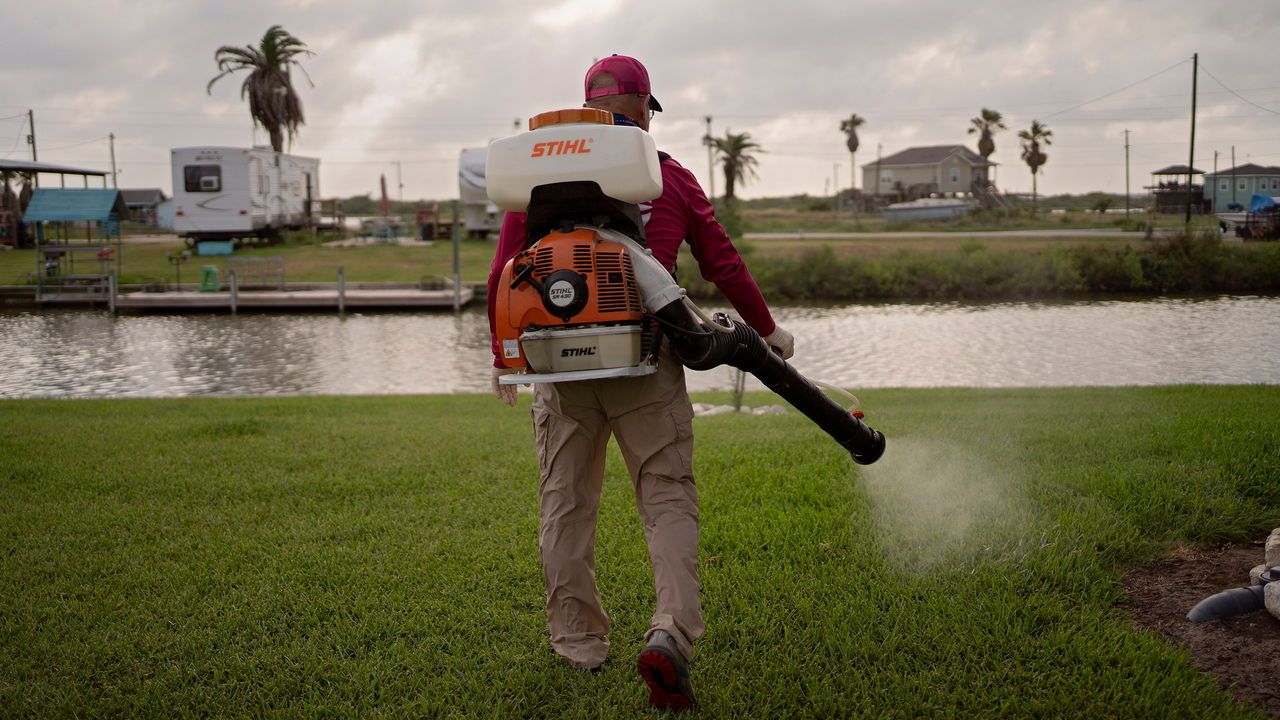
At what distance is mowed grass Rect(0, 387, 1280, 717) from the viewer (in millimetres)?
3211

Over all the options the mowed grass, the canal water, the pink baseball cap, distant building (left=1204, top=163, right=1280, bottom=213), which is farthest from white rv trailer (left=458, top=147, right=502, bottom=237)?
distant building (left=1204, top=163, right=1280, bottom=213)

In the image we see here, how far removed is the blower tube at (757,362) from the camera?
118 inches

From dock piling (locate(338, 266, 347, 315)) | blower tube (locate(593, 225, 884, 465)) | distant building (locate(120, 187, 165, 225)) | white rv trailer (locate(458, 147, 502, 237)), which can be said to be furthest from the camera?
distant building (locate(120, 187, 165, 225))

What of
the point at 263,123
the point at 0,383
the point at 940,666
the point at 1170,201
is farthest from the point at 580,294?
the point at 1170,201

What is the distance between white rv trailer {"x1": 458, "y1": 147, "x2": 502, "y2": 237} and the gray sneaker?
112ft

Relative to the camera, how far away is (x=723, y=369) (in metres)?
15.8

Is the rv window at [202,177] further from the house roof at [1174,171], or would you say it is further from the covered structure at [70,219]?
the house roof at [1174,171]

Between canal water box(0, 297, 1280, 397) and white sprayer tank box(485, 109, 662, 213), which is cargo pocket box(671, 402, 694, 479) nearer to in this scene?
white sprayer tank box(485, 109, 662, 213)

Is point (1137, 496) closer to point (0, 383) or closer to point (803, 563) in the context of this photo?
point (803, 563)

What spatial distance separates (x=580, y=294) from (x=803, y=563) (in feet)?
6.39

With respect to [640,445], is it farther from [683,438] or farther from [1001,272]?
[1001,272]

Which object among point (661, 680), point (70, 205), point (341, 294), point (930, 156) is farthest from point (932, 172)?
point (661, 680)

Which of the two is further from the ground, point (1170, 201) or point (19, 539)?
point (1170, 201)

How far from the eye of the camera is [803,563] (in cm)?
422
